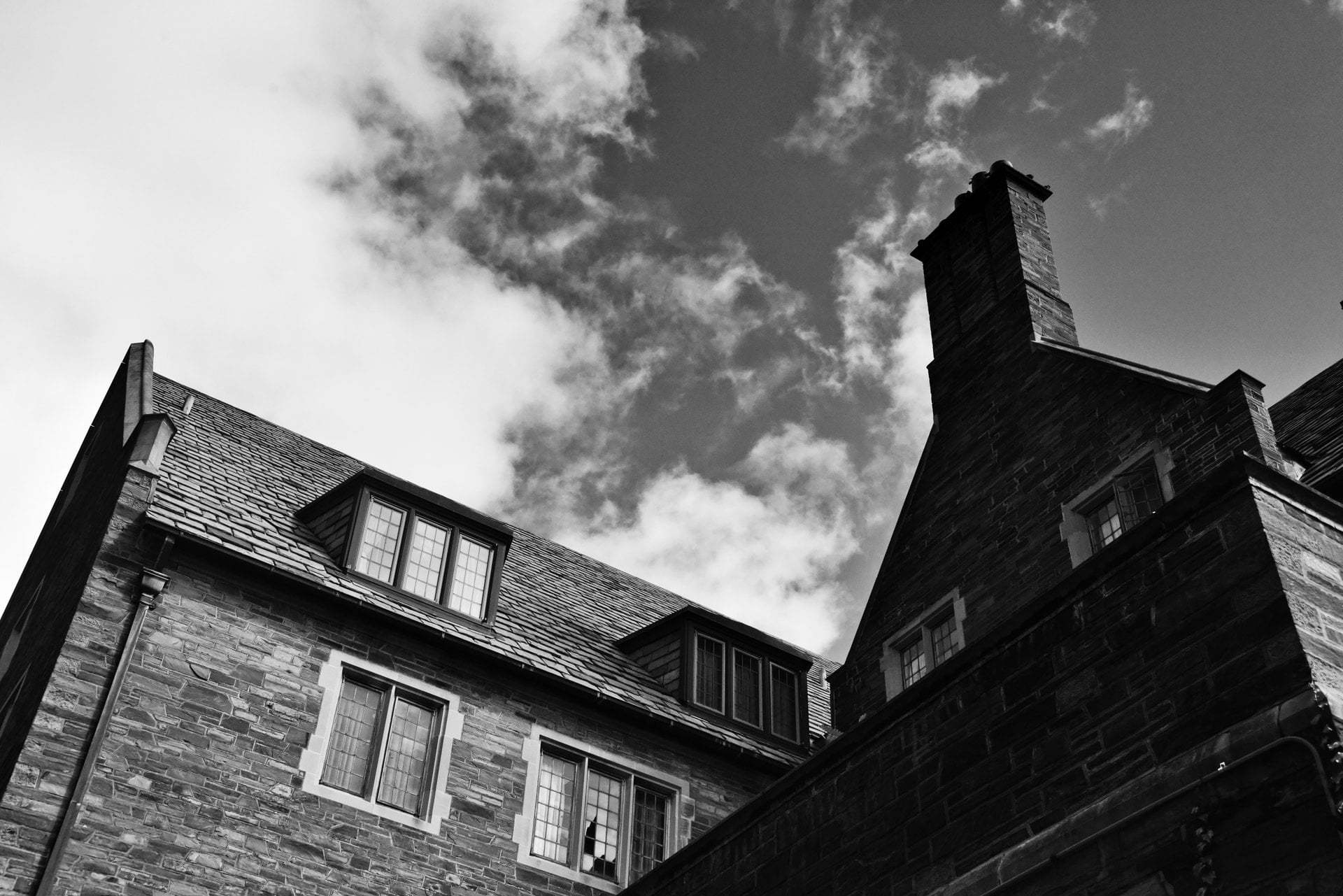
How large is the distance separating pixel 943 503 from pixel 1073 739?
857 cm

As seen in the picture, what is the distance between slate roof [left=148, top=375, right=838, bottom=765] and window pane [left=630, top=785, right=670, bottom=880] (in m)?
1.15

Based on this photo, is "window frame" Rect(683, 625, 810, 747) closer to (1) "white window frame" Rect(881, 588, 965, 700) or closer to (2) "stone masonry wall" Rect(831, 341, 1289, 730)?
(2) "stone masonry wall" Rect(831, 341, 1289, 730)

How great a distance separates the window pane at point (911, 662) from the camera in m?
16.9

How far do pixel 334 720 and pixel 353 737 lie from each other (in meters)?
0.32

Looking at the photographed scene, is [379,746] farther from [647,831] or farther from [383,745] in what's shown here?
[647,831]

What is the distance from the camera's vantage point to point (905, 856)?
33.7 ft

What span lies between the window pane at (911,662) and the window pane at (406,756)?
6.16m

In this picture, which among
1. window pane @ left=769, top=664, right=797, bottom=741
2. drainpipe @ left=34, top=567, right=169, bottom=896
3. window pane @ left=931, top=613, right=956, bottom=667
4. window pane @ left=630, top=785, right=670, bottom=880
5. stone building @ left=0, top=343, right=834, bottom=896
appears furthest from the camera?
window pane @ left=769, top=664, right=797, bottom=741

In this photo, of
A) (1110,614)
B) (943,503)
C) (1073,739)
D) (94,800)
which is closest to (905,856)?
(1073,739)

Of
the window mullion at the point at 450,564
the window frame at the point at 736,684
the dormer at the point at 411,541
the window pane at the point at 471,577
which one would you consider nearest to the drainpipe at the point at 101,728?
the dormer at the point at 411,541

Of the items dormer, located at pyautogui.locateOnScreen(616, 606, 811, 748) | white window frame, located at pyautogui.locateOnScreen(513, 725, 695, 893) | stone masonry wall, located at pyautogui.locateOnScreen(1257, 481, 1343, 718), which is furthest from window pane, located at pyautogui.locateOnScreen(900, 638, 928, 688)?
stone masonry wall, located at pyautogui.locateOnScreen(1257, 481, 1343, 718)

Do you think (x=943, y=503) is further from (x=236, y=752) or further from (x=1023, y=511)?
(x=236, y=752)

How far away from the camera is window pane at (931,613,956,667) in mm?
16375

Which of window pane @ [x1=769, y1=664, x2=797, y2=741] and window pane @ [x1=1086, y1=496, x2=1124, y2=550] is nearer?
window pane @ [x1=1086, y1=496, x2=1124, y2=550]
